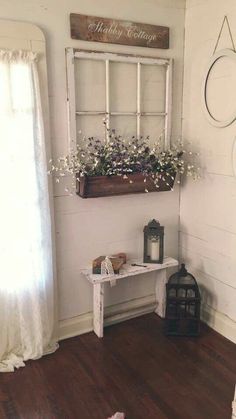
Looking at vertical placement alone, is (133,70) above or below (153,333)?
above

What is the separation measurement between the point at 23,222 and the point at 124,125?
97 cm

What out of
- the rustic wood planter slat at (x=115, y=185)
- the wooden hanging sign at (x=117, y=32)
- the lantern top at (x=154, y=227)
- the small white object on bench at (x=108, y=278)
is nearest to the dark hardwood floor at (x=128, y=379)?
the small white object on bench at (x=108, y=278)

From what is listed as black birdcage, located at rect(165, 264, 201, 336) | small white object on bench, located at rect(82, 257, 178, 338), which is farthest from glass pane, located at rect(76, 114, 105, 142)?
black birdcage, located at rect(165, 264, 201, 336)

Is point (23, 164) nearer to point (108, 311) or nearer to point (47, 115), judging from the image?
point (47, 115)

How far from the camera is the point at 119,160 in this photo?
2332 mm

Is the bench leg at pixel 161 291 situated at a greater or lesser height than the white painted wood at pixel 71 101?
lesser

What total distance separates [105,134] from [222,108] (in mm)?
795

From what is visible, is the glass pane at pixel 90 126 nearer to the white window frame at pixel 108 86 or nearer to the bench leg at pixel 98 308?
the white window frame at pixel 108 86

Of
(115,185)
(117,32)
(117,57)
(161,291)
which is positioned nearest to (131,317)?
(161,291)

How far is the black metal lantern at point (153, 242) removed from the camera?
259 centimetres

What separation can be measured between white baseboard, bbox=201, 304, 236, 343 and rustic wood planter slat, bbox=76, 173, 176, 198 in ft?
3.23

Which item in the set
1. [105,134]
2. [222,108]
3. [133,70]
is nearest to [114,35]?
[133,70]

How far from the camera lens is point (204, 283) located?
273 cm

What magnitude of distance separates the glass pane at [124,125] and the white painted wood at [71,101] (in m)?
0.30
